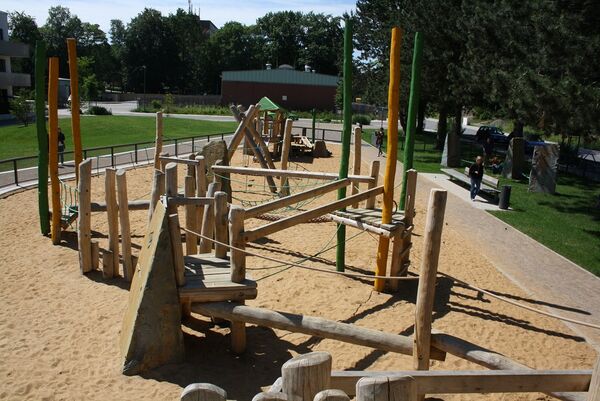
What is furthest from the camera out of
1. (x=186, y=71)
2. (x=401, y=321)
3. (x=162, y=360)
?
(x=186, y=71)

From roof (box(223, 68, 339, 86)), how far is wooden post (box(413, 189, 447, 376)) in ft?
188

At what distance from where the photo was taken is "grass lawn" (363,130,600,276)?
1225 cm

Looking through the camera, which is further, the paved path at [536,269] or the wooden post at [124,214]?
the paved path at [536,269]

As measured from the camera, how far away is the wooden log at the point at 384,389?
8.16ft

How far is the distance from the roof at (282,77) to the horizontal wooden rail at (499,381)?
5871 cm

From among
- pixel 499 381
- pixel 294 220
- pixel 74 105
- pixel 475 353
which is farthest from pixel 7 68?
pixel 499 381

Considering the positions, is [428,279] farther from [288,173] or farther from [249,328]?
[288,173]

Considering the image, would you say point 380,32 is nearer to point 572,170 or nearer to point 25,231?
point 572,170

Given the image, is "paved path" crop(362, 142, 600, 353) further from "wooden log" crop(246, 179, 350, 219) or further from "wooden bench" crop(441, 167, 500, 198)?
"wooden log" crop(246, 179, 350, 219)

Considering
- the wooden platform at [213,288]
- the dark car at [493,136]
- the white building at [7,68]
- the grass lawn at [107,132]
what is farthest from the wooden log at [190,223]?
the white building at [7,68]

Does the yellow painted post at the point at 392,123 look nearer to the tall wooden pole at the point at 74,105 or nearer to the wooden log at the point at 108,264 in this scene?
the wooden log at the point at 108,264

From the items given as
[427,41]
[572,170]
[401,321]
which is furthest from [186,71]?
[401,321]

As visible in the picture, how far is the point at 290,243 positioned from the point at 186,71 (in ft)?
248

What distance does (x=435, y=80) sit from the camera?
2627cm
